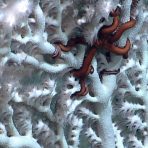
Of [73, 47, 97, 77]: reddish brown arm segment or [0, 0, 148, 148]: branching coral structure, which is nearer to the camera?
[0, 0, 148, 148]: branching coral structure

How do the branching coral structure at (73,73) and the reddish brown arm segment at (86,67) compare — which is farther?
the reddish brown arm segment at (86,67)

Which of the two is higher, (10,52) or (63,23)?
(63,23)

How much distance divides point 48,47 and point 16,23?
19 centimetres

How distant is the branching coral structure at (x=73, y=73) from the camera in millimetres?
1406

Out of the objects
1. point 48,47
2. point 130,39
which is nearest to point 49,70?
point 48,47

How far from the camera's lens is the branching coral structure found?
141cm

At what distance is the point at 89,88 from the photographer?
1.68 m

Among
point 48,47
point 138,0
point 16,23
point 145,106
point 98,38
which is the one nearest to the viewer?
point 16,23

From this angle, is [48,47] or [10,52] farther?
[48,47]

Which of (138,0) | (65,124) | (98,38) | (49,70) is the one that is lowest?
(65,124)

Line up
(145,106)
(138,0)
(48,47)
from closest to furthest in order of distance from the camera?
(48,47) < (138,0) < (145,106)

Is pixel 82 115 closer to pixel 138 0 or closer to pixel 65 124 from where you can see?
pixel 65 124

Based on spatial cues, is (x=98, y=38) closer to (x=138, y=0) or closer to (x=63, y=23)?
(x=63, y=23)

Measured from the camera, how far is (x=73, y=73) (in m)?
1.62
